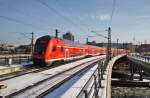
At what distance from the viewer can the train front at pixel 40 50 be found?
25609mm

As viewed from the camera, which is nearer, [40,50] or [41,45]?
[40,50]

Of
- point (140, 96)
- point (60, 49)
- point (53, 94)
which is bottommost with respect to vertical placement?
point (140, 96)

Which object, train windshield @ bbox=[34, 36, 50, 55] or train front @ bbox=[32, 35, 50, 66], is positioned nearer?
train front @ bbox=[32, 35, 50, 66]

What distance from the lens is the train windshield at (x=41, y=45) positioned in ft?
85.1

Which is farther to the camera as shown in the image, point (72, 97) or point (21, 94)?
point (21, 94)

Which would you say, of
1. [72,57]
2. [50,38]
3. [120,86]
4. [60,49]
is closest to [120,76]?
[120,86]

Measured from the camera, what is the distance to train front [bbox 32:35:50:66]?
2561 cm

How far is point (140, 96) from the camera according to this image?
30.1 m

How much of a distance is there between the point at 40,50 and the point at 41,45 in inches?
22.3

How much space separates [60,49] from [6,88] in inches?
656

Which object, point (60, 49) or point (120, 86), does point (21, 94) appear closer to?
point (60, 49)

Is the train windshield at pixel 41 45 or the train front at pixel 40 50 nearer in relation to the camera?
the train front at pixel 40 50

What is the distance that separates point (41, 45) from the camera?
86.3 ft

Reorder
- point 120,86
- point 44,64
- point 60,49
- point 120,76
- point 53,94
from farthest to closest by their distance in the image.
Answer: point 120,76
point 120,86
point 60,49
point 44,64
point 53,94
